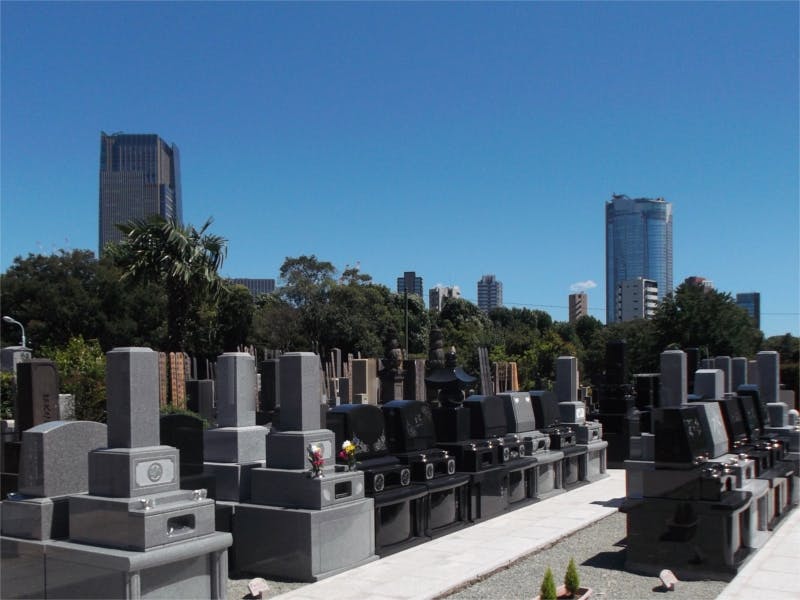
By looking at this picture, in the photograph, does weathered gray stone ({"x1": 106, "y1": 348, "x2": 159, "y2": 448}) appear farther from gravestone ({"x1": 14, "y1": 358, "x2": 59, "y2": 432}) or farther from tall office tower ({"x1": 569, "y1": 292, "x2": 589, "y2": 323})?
tall office tower ({"x1": 569, "y1": 292, "x2": 589, "y2": 323})

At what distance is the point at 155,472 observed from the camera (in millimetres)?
7020

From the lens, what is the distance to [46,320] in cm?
3744

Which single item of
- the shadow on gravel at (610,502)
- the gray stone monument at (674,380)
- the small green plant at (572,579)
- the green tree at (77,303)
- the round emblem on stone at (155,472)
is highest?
the green tree at (77,303)

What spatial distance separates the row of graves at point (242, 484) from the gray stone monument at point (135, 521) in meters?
0.01

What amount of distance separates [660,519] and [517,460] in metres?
4.98

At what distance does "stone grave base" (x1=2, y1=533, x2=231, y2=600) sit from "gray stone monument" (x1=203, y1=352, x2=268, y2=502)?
2.32 metres

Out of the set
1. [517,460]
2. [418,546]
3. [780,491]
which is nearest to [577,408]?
[517,460]

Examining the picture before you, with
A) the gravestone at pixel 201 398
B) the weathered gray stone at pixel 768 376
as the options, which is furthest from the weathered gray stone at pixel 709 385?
the gravestone at pixel 201 398

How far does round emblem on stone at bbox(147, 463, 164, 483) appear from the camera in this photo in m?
6.97

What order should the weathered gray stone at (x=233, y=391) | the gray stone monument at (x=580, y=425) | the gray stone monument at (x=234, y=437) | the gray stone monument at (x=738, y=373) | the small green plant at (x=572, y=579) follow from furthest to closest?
the gray stone monument at (x=738, y=373)
the gray stone monument at (x=580, y=425)
the weathered gray stone at (x=233, y=391)
the gray stone monument at (x=234, y=437)
the small green plant at (x=572, y=579)

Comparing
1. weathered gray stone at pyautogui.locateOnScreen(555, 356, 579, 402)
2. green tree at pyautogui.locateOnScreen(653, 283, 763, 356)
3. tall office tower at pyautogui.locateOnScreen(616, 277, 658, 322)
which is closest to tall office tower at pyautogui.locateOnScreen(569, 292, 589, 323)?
tall office tower at pyautogui.locateOnScreen(616, 277, 658, 322)

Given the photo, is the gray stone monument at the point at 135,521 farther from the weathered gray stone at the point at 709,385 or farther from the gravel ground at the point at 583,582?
the weathered gray stone at the point at 709,385

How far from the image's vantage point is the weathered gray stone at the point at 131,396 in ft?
22.5

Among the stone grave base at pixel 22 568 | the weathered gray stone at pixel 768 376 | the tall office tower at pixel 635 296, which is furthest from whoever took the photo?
the tall office tower at pixel 635 296
